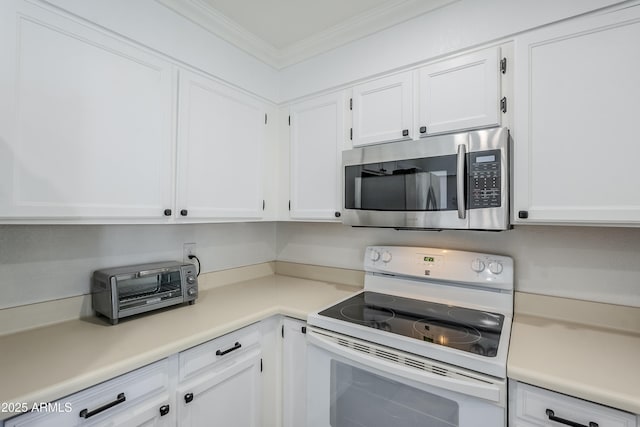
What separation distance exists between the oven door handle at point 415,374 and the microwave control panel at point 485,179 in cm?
71

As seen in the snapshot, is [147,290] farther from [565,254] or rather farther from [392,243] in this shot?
[565,254]

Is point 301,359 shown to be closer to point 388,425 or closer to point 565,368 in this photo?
point 388,425

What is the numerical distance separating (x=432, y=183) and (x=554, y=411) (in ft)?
3.12

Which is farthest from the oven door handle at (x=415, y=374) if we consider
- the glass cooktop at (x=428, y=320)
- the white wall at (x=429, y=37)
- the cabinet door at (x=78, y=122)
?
the white wall at (x=429, y=37)

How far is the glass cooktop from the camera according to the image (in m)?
1.19

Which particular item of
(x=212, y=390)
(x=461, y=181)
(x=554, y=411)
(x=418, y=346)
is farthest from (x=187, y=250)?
(x=554, y=411)

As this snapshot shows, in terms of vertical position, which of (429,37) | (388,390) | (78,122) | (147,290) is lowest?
(388,390)

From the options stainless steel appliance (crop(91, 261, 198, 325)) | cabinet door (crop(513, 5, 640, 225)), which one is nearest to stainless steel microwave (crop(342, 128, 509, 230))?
cabinet door (crop(513, 5, 640, 225))

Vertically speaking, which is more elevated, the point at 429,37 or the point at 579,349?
the point at 429,37

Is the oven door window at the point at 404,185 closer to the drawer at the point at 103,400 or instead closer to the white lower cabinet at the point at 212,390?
the white lower cabinet at the point at 212,390

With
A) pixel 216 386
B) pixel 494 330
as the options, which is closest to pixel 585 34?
pixel 494 330

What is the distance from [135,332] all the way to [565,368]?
1638 millimetres

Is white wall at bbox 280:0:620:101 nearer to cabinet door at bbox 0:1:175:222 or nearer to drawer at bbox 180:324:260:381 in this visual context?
cabinet door at bbox 0:1:175:222

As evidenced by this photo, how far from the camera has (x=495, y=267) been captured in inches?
59.4
